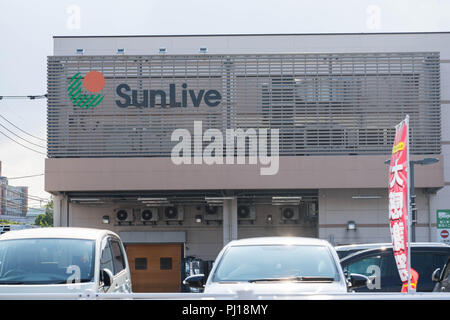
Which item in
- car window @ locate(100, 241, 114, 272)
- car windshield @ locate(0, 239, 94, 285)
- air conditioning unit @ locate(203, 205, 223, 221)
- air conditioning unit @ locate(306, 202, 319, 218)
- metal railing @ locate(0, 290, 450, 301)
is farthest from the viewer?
air conditioning unit @ locate(203, 205, 223, 221)

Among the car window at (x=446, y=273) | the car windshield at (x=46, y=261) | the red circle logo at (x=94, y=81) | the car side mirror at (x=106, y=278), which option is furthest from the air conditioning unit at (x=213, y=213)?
the car side mirror at (x=106, y=278)

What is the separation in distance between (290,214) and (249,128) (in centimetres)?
438

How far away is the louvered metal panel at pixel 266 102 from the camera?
930 inches

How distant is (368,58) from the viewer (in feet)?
78.6

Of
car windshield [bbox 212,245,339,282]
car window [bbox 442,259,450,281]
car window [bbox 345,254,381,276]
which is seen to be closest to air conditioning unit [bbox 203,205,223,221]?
car window [bbox 345,254,381,276]

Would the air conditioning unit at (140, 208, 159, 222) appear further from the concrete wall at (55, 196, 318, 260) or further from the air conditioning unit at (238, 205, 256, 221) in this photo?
the air conditioning unit at (238, 205, 256, 221)

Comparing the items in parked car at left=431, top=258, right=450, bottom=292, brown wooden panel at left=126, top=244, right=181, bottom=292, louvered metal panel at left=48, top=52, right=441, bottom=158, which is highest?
louvered metal panel at left=48, top=52, right=441, bottom=158

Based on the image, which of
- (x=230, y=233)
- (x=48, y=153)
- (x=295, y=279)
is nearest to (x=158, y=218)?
(x=230, y=233)

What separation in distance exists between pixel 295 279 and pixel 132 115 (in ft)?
57.7

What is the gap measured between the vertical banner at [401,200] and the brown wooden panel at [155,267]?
636 inches

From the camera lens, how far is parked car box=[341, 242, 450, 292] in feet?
38.6

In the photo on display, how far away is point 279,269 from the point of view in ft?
23.8

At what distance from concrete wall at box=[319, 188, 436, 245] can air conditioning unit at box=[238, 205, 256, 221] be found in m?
2.85
